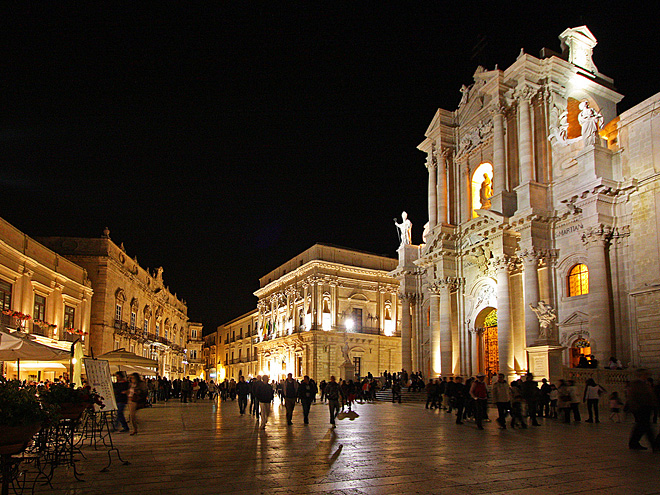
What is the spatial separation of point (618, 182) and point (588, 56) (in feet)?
34.0

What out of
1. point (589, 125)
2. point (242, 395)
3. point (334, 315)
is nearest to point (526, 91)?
point (589, 125)

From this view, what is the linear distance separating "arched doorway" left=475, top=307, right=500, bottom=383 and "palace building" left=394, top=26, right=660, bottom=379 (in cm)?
5

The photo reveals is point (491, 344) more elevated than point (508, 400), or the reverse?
point (491, 344)

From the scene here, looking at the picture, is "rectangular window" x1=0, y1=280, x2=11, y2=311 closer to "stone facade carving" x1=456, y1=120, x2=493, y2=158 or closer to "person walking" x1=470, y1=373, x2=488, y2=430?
"person walking" x1=470, y1=373, x2=488, y2=430

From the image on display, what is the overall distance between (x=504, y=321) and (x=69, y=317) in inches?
973

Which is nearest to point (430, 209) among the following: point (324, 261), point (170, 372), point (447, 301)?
point (447, 301)

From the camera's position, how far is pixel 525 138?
25812 millimetres

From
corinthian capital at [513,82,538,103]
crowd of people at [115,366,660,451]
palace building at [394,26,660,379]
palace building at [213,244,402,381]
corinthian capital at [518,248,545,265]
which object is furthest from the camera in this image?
palace building at [213,244,402,381]

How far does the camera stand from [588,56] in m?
28.5

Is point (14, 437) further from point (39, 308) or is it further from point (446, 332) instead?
point (39, 308)

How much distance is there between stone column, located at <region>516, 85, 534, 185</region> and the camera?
1003 inches

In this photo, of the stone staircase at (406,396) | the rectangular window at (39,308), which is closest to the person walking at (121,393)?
the stone staircase at (406,396)

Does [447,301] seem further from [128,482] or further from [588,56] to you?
[128,482]

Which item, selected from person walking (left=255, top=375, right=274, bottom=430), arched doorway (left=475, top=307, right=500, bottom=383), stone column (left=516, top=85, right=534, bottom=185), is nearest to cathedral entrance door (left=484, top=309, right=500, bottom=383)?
arched doorway (left=475, top=307, right=500, bottom=383)
